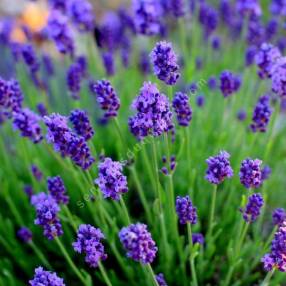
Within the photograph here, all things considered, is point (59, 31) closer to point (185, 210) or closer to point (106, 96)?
point (106, 96)

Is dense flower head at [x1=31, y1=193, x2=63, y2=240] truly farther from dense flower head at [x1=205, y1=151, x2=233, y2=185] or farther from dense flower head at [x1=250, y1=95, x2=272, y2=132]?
dense flower head at [x1=250, y1=95, x2=272, y2=132]

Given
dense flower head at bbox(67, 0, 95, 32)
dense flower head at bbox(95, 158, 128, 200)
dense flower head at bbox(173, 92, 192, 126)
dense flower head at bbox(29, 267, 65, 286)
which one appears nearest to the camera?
dense flower head at bbox(29, 267, 65, 286)

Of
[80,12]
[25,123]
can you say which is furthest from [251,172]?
[80,12]

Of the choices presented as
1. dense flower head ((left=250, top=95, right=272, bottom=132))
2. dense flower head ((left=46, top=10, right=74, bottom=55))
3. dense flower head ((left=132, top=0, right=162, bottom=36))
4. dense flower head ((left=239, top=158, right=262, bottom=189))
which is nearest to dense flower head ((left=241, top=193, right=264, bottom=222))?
dense flower head ((left=239, top=158, right=262, bottom=189))

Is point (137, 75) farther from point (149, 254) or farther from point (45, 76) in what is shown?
point (149, 254)

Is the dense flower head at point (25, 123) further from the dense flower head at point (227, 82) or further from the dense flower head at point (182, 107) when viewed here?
the dense flower head at point (227, 82)

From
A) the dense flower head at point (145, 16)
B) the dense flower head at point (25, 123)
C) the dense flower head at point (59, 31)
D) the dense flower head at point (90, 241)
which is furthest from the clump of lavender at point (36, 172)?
the dense flower head at point (90, 241)

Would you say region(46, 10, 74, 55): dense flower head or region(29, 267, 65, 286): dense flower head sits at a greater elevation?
region(46, 10, 74, 55): dense flower head

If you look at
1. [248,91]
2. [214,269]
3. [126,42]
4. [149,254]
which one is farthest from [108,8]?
[149,254]
